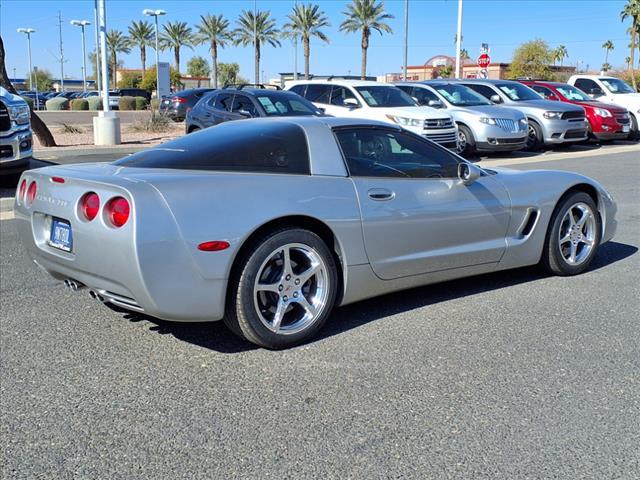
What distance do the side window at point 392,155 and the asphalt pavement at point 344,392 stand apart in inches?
39.0

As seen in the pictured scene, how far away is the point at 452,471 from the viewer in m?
2.94

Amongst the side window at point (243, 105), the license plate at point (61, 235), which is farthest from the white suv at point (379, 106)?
the license plate at point (61, 235)

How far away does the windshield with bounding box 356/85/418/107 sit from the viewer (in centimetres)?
1591

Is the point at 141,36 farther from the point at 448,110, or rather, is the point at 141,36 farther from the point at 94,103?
the point at 448,110

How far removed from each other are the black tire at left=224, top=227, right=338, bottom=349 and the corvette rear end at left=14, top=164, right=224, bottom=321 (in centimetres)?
14

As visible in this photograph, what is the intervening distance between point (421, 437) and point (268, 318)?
1.34 meters

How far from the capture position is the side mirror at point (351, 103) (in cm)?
1577

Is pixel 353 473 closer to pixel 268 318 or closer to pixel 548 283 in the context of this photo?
pixel 268 318

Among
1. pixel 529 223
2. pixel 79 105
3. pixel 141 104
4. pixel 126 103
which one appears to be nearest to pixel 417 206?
pixel 529 223

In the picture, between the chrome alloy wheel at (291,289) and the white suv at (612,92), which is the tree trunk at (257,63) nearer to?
the white suv at (612,92)

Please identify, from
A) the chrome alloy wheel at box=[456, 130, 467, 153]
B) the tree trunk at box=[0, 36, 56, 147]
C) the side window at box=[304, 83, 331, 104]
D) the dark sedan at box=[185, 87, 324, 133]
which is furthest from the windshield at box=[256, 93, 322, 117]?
the tree trunk at box=[0, 36, 56, 147]

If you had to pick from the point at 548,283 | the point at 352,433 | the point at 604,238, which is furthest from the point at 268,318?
the point at 604,238

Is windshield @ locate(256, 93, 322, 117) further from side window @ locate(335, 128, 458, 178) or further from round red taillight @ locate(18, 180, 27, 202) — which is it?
round red taillight @ locate(18, 180, 27, 202)

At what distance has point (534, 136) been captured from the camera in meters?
18.0
